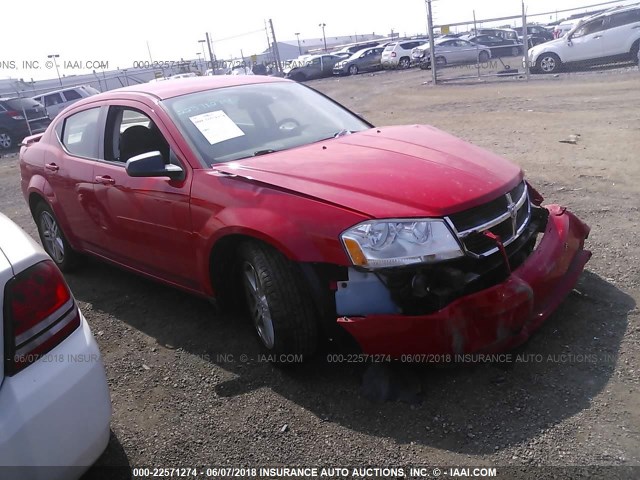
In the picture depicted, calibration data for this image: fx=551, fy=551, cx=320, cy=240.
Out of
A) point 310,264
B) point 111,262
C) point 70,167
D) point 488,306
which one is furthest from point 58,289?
point 70,167

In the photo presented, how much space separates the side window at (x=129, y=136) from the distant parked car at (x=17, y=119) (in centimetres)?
1552

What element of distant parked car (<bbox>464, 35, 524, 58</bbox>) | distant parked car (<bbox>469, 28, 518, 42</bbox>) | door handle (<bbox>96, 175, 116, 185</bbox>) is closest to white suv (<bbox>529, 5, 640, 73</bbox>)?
distant parked car (<bbox>464, 35, 524, 58</bbox>)

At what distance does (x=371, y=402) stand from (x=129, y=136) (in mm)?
2565

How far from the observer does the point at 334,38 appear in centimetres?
7806

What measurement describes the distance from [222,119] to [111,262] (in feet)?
5.04

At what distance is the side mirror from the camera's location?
Result: 3.27 m

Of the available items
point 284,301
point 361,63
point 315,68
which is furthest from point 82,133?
point 315,68

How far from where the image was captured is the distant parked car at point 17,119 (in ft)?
57.0

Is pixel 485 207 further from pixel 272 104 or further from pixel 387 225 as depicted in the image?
pixel 272 104

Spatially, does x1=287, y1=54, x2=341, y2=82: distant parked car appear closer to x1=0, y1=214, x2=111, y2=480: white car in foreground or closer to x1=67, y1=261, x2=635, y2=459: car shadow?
x1=67, y1=261, x2=635, y2=459: car shadow

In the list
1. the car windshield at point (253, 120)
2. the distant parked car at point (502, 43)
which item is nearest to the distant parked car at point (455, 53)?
the distant parked car at point (502, 43)

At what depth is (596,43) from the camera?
55.0 feet

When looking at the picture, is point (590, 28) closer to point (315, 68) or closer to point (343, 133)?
point (343, 133)

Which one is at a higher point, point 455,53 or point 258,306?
point 455,53
